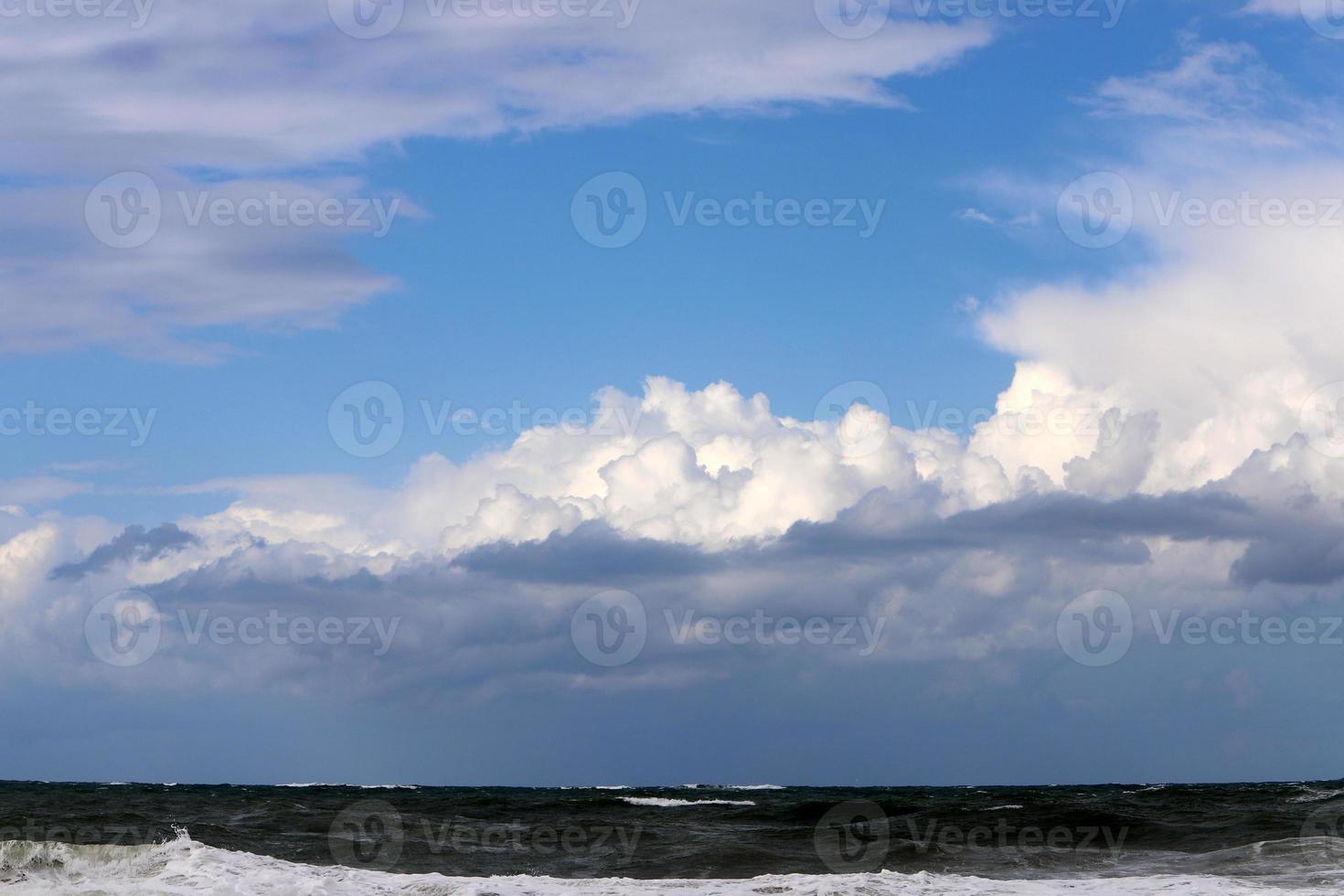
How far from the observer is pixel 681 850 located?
30.9 meters

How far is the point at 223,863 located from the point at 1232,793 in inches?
2002

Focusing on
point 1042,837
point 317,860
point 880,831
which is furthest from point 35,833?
point 1042,837

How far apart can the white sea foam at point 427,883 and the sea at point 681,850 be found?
0.21 feet

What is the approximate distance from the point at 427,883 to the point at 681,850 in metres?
8.76

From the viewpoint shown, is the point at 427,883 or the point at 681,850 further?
the point at 681,850

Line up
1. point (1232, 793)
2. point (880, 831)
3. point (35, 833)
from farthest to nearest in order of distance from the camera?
point (1232, 793)
point (880, 831)
point (35, 833)

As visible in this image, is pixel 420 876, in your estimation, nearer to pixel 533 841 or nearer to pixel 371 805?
pixel 533 841

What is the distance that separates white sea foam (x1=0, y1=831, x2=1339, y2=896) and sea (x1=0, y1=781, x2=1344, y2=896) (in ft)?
0.21

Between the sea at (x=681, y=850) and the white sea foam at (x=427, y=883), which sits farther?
the sea at (x=681, y=850)

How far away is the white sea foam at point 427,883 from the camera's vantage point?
23.2 m

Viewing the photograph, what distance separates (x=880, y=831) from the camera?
3681 centimetres

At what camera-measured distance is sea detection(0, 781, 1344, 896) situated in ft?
79.2

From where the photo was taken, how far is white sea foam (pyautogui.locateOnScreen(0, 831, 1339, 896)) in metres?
23.2

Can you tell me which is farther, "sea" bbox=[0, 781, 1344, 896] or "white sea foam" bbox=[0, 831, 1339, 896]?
"sea" bbox=[0, 781, 1344, 896]
